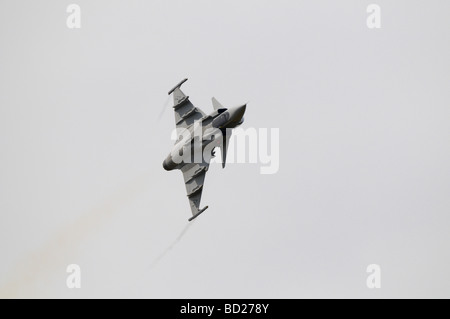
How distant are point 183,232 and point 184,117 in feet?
41.9

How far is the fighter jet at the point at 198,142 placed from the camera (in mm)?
110062

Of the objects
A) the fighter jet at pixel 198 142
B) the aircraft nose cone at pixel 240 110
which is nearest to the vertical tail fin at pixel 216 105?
the fighter jet at pixel 198 142

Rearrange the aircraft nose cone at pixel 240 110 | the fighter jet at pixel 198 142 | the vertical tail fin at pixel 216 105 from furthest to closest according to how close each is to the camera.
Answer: the vertical tail fin at pixel 216 105 → the fighter jet at pixel 198 142 → the aircraft nose cone at pixel 240 110

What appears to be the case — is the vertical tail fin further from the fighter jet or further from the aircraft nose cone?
the aircraft nose cone

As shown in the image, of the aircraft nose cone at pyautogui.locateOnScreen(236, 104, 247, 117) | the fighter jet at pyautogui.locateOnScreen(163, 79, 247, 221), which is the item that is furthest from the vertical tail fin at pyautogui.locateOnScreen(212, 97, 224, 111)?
the aircraft nose cone at pyautogui.locateOnScreen(236, 104, 247, 117)

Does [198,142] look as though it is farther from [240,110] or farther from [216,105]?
[240,110]

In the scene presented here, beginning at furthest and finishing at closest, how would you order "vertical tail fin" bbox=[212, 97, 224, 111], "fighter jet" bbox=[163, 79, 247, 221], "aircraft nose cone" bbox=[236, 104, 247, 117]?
1. "vertical tail fin" bbox=[212, 97, 224, 111]
2. "fighter jet" bbox=[163, 79, 247, 221]
3. "aircraft nose cone" bbox=[236, 104, 247, 117]

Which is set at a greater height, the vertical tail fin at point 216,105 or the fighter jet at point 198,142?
the vertical tail fin at point 216,105

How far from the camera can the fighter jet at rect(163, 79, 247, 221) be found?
361ft

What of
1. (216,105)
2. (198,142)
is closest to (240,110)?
(216,105)

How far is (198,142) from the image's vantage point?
4385 inches

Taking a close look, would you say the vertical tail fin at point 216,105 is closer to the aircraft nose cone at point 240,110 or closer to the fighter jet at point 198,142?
the fighter jet at point 198,142
